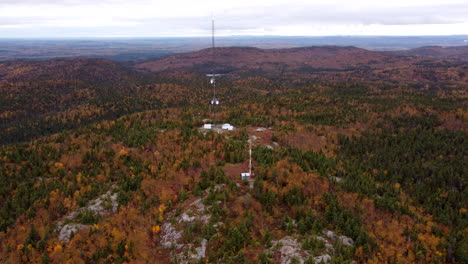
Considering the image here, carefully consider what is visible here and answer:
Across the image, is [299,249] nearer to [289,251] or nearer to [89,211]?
[289,251]

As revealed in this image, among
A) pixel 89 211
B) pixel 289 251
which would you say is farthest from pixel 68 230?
pixel 289 251

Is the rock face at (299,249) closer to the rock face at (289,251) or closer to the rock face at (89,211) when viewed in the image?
the rock face at (289,251)

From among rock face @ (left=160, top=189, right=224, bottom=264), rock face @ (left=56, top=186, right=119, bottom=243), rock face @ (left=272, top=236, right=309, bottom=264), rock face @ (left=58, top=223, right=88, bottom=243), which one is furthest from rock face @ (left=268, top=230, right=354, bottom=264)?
rock face @ (left=58, top=223, right=88, bottom=243)

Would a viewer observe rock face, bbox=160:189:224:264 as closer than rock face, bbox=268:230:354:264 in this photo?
No

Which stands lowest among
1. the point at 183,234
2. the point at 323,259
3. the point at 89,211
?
the point at 183,234

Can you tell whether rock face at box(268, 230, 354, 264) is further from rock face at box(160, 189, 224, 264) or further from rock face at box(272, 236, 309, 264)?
rock face at box(160, 189, 224, 264)

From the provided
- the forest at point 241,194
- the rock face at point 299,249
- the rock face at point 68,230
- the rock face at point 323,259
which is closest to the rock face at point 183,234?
the forest at point 241,194
